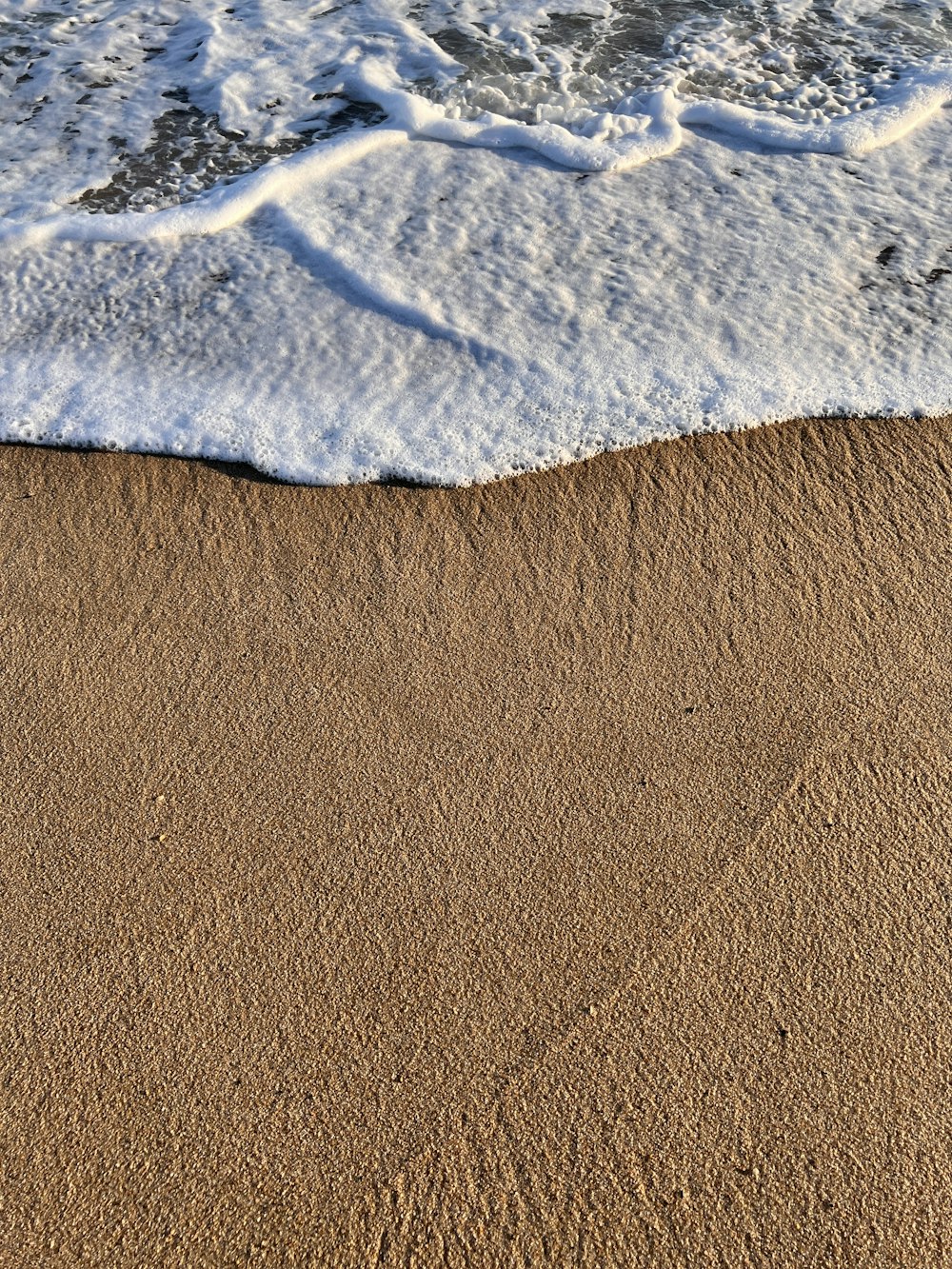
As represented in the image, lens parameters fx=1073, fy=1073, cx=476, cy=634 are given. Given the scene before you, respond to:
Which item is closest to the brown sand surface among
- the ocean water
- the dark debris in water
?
the ocean water

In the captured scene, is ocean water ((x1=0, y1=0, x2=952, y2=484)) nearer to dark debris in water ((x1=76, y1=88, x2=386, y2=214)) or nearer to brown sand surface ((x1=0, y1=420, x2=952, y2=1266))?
dark debris in water ((x1=76, y1=88, x2=386, y2=214))

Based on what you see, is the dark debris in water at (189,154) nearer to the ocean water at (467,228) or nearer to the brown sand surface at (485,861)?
the ocean water at (467,228)

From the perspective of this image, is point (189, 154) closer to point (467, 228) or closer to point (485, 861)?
point (467, 228)

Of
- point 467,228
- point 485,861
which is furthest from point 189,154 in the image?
point 485,861

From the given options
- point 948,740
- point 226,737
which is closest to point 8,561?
point 226,737

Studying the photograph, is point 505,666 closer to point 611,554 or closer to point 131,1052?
point 611,554
